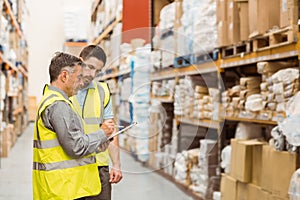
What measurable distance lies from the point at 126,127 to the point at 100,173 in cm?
30

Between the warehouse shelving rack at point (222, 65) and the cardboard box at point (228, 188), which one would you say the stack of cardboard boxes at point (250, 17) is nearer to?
the warehouse shelving rack at point (222, 65)

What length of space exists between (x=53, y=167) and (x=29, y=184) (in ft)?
4.43

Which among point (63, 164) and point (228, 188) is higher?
point (63, 164)

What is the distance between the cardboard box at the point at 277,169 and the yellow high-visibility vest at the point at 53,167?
52.7 inches

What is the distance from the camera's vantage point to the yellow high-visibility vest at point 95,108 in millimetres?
2369

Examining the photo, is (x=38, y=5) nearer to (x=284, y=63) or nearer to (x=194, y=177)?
(x=284, y=63)

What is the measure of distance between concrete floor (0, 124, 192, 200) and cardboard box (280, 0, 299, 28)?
136cm

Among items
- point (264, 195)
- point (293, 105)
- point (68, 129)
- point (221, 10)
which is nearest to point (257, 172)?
point (264, 195)

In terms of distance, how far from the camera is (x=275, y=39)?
138 inches

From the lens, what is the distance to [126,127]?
8.21 ft

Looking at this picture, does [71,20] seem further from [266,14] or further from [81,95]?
[266,14]

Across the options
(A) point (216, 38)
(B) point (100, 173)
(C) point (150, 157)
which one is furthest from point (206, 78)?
(B) point (100, 173)

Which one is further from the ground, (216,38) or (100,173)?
Result: (216,38)

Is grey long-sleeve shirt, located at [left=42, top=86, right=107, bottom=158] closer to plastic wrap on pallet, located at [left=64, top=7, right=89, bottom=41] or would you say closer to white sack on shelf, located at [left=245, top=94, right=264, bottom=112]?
plastic wrap on pallet, located at [left=64, top=7, right=89, bottom=41]
